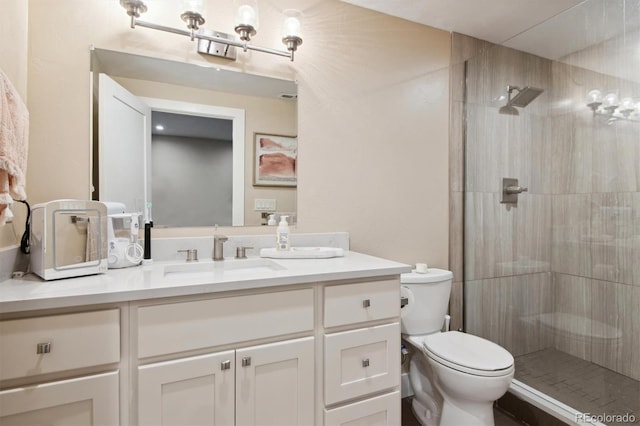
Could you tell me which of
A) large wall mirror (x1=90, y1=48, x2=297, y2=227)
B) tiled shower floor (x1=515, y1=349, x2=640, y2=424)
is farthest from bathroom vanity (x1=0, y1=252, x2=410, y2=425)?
tiled shower floor (x1=515, y1=349, x2=640, y2=424)

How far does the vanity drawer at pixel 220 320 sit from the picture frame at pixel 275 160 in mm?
722

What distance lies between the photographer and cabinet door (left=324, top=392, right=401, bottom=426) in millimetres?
1230

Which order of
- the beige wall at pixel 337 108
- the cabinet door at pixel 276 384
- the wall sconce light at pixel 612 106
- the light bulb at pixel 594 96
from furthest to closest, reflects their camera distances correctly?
1. the light bulb at pixel 594 96
2. the wall sconce light at pixel 612 106
3. the beige wall at pixel 337 108
4. the cabinet door at pixel 276 384

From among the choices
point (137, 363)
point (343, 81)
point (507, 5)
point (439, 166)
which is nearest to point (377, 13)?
point (343, 81)

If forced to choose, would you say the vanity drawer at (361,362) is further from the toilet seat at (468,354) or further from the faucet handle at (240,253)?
the faucet handle at (240,253)

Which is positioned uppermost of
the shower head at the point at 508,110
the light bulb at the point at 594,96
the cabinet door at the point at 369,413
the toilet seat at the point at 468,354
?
the shower head at the point at 508,110

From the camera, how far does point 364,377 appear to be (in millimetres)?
1286

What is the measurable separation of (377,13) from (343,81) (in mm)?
523

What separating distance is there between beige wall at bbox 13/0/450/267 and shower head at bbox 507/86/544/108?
0.42 meters

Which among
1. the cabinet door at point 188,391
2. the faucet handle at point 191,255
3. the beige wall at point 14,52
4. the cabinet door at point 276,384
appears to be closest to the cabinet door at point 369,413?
the cabinet door at point 276,384

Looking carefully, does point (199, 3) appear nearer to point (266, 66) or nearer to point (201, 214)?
point (266, 66)

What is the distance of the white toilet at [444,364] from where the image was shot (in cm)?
137

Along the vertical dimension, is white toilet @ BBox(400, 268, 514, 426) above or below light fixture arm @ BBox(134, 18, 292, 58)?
below

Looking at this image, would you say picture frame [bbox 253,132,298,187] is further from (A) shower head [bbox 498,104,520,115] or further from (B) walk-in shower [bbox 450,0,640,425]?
(A) shower head [bbox 498,104,520,115]
